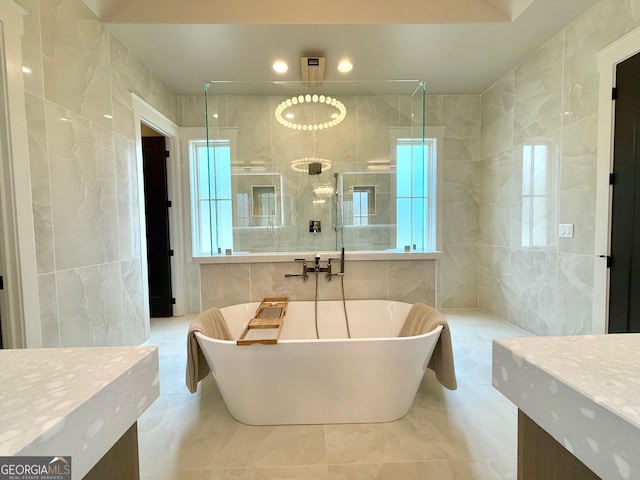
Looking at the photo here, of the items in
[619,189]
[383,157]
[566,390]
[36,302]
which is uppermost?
[383,157]

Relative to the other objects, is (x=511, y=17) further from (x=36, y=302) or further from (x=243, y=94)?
(x=36, y=302)

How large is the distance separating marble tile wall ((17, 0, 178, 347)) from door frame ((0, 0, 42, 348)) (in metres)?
0.05

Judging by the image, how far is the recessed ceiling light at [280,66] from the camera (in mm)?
2730

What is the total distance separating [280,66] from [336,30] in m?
0.74

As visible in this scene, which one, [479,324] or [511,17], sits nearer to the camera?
[511,17]

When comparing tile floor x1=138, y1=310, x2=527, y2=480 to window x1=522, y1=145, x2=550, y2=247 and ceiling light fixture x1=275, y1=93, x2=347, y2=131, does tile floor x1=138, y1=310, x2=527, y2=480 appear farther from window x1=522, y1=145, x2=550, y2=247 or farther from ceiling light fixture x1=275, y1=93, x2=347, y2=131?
ceiling light fixture x1=275, y1=93, x2=347, y2=131

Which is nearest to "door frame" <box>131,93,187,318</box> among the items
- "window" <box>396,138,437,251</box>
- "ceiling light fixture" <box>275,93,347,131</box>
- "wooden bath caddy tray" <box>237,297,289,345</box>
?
"ceiling light fixture" <box>275,93,347,131</box>

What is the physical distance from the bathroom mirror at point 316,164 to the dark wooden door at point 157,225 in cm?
87

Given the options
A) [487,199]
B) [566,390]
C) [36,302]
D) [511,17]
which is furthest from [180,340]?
[511,17]

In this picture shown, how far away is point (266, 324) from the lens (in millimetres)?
1857

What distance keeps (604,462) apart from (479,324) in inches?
121

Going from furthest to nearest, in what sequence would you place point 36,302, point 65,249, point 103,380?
point 65,249 < point 36,302 < point 103,380

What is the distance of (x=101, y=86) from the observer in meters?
2.14

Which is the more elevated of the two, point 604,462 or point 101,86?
point 101,86
